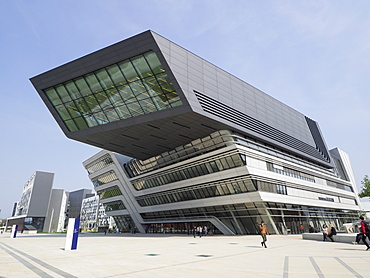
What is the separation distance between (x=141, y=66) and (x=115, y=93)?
465cm

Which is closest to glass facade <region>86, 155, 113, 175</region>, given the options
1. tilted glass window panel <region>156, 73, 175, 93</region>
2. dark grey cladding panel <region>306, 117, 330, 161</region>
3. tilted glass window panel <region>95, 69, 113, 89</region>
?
tilted glass window panel <region>95, 69, 113, 89</region>

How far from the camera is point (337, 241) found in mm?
19906

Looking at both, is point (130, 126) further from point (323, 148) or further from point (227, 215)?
point (323, 148)

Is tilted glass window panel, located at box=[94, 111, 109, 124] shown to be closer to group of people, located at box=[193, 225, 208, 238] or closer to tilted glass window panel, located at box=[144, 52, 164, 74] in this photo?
tilted glass window panel, located at box=[144, 52, 164, 74]

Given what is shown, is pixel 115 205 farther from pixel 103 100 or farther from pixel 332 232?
pixel 332 232

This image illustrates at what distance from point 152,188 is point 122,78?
23976 mm

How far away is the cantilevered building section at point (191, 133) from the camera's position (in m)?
26.5

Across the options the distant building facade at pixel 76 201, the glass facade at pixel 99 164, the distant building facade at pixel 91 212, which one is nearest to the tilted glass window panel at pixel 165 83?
the glass facade at pixel 99 164

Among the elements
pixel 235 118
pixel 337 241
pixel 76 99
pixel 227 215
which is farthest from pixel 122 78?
pixel 337 241

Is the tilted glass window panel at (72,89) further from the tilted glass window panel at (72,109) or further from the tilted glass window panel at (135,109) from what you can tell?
the tilted glass window panel at (135,109)

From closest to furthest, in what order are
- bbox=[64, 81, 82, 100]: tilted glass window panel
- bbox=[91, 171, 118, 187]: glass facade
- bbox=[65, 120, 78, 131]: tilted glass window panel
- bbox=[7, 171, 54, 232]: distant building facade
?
bbox=[64, 81, 82, 100]: tilted glass window panel, bbox=[65, 120, 78, 131]: tilted glass window panel, bbox=[91, 171, 118, 187]: glass facade, bbox=[7, 171, 54, 232]: distant building facade

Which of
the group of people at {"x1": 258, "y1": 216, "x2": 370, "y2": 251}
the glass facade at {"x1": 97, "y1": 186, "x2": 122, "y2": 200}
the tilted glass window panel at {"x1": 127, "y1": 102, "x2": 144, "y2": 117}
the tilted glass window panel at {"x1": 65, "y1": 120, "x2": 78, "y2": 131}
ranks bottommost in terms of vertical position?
the group of people at {"x1": 258, "y1": 216, "x2": 370, "y2": 251}

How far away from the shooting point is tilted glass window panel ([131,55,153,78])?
2555 cm

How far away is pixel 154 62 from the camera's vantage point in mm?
25203
